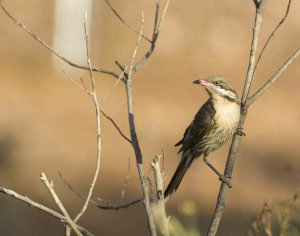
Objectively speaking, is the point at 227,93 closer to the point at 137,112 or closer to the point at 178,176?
the point at 178,176

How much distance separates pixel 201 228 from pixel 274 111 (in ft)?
18.5

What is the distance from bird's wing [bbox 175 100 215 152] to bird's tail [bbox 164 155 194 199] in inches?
4.4

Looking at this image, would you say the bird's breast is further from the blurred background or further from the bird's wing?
the blurred background

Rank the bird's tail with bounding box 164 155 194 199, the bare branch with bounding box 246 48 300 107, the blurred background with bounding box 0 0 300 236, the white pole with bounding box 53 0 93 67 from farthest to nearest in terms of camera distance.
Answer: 1. the white pole with bounding box 53 0 93 67
2. the blurred background with bounding box 0 0 300 236
3. the bird's tail with bounding box 164 155 194 199
4. the bare branch with bounding box 246 48 300 107

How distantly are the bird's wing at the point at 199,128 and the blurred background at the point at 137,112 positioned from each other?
1223 millimetres

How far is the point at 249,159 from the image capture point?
1455 cm

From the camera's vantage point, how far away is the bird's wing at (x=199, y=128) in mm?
7152

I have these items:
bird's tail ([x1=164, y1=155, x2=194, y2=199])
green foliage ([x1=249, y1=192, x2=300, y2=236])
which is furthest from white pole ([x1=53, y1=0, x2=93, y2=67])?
green foliage ([x1=249, y1=192, x2=300, y2=236])

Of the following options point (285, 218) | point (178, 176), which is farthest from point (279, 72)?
point (178, 176)

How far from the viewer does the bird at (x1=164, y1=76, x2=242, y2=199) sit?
6710 millimetres

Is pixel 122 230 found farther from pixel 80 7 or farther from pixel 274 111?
pixel 80 7

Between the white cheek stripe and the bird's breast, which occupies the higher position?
the white cheek stripe

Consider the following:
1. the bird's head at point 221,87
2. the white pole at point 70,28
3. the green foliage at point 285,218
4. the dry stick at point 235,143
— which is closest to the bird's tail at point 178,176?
the bird's head at point 221,87

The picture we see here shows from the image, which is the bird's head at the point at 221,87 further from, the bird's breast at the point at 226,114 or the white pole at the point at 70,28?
the white pole at the point at 70,28
